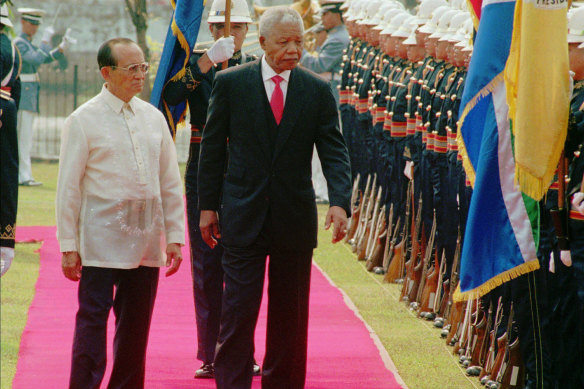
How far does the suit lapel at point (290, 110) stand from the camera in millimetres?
5723

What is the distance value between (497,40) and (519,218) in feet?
3.10

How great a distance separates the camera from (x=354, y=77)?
12680mm

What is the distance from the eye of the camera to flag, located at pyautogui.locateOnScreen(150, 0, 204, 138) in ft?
23.3

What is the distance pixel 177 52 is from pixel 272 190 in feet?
5.87

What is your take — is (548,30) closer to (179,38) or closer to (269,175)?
(269,175)

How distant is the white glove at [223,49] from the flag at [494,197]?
4.48 ft

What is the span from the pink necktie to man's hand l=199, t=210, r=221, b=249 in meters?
0.58

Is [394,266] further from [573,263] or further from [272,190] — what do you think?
[272,190]

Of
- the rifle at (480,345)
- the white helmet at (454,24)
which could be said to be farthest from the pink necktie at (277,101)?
the white helmet at (454,24)

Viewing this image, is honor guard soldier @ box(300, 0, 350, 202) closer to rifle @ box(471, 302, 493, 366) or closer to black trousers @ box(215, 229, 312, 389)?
rifle @ box(471, 302, 493, 366)

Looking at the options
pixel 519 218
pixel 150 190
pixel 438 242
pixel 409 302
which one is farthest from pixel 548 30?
pixel 409 302

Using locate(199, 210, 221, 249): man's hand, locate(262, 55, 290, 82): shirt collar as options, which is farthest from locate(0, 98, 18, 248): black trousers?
locate(262, 55, 290, 82): shirt collar

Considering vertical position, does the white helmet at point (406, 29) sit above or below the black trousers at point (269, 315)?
above

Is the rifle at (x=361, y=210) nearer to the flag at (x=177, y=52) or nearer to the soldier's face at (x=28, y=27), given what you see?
the flag at (x=177, y=52)
